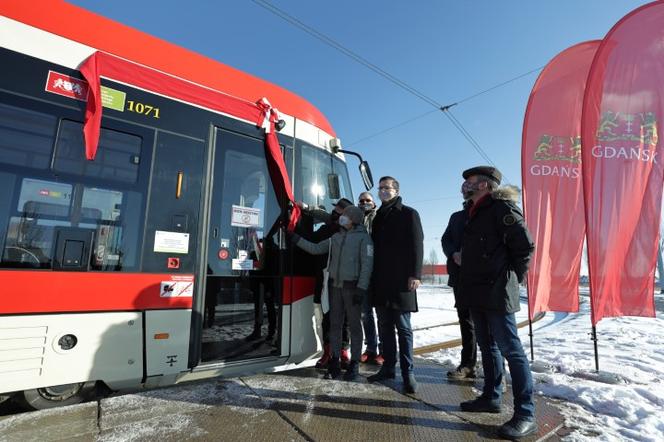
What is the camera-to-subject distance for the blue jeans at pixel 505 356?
8.85ft

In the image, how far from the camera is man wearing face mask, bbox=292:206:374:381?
12.4 feet

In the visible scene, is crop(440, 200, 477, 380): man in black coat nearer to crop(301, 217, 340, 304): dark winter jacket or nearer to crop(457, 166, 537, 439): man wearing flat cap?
crop(457, 166, 537, 439): man wearing flat cap

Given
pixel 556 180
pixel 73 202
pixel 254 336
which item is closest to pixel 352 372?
pixel 254 336

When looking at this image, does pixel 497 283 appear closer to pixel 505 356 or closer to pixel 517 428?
pixel 505 356

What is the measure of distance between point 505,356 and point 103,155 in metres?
3.53

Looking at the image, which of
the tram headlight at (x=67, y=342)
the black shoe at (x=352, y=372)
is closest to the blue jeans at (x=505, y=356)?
the black shoe at (x=352, y=372)

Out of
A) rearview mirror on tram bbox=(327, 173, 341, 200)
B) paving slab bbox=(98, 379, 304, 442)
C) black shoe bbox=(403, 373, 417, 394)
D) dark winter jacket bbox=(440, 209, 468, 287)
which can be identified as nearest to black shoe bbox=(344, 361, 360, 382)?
black shoe bbox=(403, 373, 417, 394)

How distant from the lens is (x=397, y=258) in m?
3.62

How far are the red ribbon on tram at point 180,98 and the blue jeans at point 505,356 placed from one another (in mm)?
2093

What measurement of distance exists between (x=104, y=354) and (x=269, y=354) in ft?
4.88

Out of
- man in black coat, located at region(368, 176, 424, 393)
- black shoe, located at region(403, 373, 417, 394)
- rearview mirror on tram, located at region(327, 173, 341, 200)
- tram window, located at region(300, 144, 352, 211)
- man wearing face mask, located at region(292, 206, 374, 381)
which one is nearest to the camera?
black shoe, located at region(403, 373, 417, 394)

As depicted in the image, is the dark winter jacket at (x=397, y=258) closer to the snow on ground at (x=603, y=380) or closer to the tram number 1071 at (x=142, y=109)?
the snow on ground at (x=603, y=380)

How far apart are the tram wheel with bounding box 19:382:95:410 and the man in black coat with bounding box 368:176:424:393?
102 inches

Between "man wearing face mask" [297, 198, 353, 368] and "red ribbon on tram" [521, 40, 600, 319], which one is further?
"red ribbon on tram" [521, 40, 600, 319]
